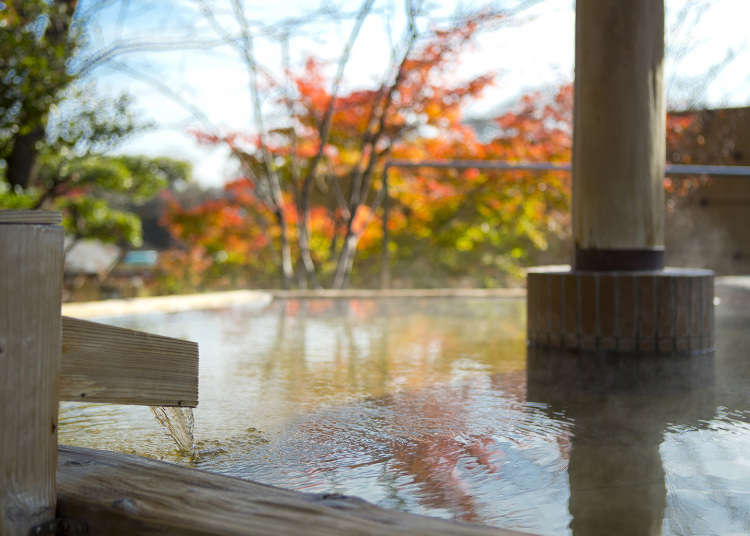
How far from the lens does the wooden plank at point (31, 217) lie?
3.17 feet

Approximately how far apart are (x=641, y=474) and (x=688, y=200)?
9314 millimetres

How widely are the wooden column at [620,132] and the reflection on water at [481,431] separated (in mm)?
489

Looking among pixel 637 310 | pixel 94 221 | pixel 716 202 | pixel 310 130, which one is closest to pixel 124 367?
pixel 637 310

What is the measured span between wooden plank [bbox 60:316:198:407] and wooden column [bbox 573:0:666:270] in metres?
2.06

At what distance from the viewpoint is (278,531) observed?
0.89 meters

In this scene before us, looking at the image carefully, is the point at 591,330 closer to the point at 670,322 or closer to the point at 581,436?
the point at 670,322

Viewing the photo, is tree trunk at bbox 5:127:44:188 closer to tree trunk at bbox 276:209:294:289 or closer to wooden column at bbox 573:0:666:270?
tree trunk at bbox 276:209:294:289

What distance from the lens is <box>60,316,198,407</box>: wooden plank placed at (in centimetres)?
105

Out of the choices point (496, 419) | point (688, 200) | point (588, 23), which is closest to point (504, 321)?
point (588, 23)

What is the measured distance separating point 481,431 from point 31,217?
1041 mm

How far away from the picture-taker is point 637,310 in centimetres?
284

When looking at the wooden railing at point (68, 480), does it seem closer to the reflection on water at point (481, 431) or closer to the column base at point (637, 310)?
the reflection on water at point (481, 431)

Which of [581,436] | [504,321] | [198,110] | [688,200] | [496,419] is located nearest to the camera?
[581,436]

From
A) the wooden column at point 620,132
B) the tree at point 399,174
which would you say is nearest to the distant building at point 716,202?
the tree at point 399,174
